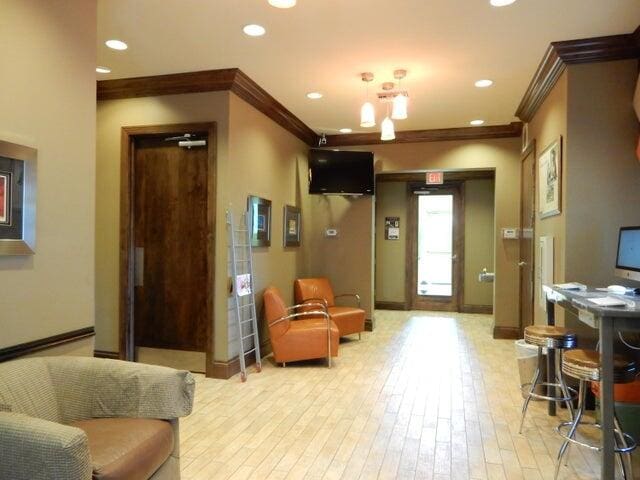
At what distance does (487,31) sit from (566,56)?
2.41 ft

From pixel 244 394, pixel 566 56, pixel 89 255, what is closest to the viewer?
pixel 89 255

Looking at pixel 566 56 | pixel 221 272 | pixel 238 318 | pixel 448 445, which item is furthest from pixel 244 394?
pixel 566 56

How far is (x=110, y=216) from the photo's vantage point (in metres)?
4.50

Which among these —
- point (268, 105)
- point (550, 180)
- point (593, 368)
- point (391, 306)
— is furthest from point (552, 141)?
point (391, 306)

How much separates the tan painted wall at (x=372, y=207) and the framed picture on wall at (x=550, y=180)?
1436mm

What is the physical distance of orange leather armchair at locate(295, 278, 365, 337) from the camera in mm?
5668

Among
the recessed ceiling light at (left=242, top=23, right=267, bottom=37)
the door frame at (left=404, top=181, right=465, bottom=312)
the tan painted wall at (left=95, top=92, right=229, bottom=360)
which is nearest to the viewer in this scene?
the recessed ceiling light at (left=242, top=23, right=267, bottom=37)

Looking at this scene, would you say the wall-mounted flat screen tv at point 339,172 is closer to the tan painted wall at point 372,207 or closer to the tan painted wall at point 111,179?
the tan painted wall at point 372,207

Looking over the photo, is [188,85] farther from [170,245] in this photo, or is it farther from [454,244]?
[454,244]

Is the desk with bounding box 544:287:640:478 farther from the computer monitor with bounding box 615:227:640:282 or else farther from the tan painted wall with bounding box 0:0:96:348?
the tan painted wall with bounding box 0:0:96:348

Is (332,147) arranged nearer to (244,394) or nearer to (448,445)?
(244,394)

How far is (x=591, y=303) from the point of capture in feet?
7.76

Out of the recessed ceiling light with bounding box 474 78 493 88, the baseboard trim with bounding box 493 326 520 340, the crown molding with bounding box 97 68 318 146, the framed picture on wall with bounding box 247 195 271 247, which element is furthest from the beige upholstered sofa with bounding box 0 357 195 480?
the baseboard trim with bounding box 493 326 520 340

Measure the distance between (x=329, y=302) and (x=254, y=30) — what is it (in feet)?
12.1
